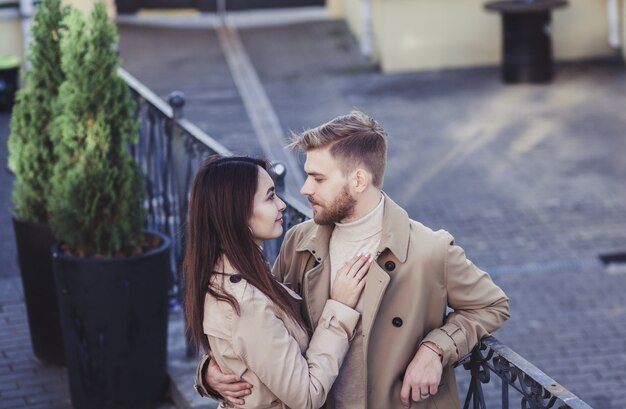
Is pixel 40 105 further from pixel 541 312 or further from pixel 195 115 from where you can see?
pixel 195 115

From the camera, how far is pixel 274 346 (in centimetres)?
351

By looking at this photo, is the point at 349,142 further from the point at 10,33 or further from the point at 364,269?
the point at 10,33

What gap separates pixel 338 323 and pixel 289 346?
0.18m

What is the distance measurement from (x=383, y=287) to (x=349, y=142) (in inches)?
17.4

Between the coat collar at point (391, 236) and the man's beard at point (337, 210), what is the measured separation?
0.38 ft

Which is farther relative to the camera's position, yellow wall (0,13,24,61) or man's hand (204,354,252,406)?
yellow wall (0,13,24,61)

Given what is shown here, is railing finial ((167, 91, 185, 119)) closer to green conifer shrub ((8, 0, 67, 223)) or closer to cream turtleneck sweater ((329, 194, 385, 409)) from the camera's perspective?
green conifer shrub ((8, 0, 67, 223))

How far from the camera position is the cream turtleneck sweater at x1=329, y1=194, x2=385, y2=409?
372 centimetres

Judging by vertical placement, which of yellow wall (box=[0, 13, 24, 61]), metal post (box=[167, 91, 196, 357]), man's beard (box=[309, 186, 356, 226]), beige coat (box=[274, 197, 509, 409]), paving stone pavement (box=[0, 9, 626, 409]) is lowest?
paving stone pavement (box=[0, 9, 626, 409])

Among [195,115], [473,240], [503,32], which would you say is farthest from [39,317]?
[503,32]

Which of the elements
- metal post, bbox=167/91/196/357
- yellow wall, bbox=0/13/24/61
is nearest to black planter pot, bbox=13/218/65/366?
metal post, bbox=167/91/196/357

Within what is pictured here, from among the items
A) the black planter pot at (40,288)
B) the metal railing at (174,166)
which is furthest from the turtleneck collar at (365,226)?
the black planter pot at (40,288)

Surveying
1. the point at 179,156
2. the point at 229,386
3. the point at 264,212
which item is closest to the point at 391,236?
the point at 264,212

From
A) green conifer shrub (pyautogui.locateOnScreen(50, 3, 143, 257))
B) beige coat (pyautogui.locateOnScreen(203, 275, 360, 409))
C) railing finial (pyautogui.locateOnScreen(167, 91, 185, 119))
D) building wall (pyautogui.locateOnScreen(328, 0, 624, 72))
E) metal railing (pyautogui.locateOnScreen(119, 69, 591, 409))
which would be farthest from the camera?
building wall (pyautogui.locateOnScreen(328, 0, 624, 72))
